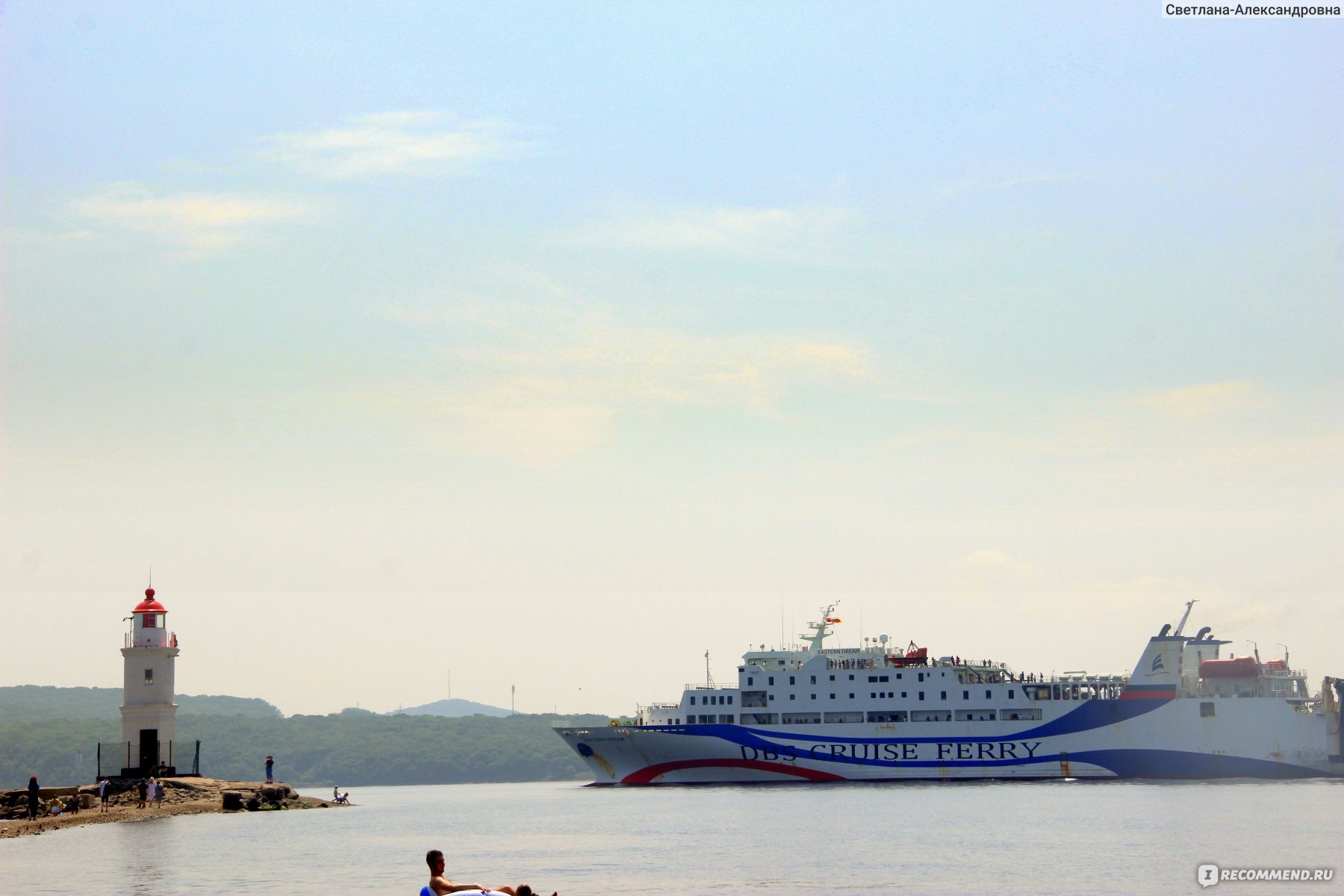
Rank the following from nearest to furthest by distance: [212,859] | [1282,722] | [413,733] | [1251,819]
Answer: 1. [212,859]
2. [1251,819]
3. [1282,722]
4. [413,733]

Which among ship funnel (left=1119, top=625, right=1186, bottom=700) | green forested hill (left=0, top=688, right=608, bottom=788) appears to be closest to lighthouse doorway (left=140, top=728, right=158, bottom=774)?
ship funnel (left=1119, top=625, right=1186, bottom=700)

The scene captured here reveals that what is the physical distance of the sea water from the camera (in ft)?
87.4

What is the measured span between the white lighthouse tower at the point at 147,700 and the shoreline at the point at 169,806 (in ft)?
3.42

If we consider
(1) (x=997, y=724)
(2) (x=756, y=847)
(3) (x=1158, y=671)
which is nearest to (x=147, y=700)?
(2) (x=756, y=847)

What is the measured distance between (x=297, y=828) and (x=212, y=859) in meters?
11.1

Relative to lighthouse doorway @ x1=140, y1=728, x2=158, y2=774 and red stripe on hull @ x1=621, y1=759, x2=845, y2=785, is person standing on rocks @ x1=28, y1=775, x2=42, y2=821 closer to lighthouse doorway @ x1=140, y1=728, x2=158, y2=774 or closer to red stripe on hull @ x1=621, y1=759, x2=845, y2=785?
lighthouse doorway @ x1=140, y1=728, x2=158, y2=774

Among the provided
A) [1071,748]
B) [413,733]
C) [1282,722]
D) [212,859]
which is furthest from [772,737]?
[413,733]

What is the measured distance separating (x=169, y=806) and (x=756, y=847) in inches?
760

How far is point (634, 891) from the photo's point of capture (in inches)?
1013

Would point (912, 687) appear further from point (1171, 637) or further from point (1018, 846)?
point (1018, 846)

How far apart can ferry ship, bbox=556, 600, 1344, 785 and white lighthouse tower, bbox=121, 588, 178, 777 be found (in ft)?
68.3

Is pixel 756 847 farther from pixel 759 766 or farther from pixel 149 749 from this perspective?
pixel 759 766

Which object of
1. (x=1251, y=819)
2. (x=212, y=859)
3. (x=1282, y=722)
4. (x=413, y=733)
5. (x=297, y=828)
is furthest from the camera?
(x=413, y=733)

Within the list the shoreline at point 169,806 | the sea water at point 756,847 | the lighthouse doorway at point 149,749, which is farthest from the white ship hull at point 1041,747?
the lighthouse doorway at point 149,749
